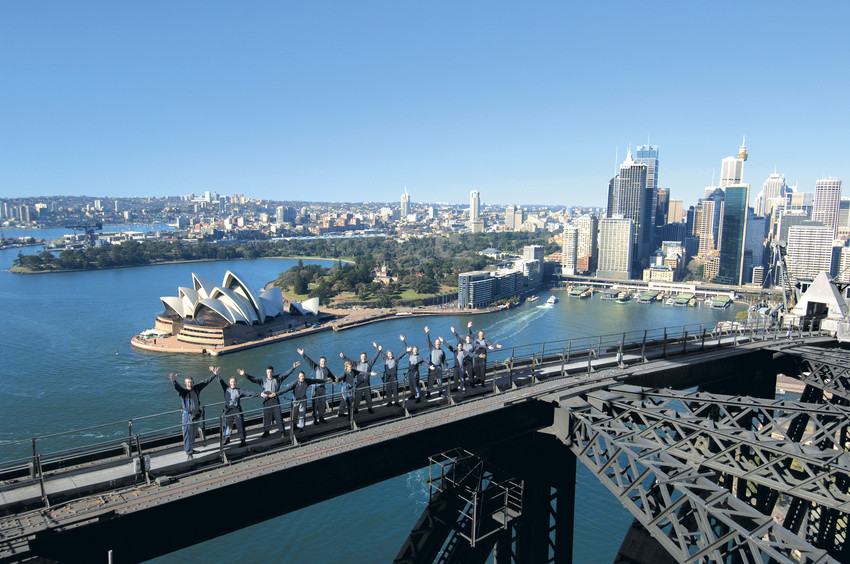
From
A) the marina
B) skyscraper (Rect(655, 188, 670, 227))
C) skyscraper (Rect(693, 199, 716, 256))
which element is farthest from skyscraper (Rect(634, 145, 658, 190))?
the marina

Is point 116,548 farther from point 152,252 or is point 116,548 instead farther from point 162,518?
point 152,252

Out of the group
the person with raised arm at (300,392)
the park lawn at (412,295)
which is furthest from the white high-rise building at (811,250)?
the person with raised arm at (300,392)

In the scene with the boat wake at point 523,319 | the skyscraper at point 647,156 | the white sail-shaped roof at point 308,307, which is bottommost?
the boat wake at point 523,319

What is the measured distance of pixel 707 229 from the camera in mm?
74688

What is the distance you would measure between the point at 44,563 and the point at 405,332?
27886 millimetres

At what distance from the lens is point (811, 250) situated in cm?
5031

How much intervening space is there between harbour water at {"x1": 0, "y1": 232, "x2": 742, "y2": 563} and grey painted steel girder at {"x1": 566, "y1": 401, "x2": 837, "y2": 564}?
1916mm

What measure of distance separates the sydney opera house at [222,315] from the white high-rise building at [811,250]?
44868 mm

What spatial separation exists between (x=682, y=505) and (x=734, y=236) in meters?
60.0

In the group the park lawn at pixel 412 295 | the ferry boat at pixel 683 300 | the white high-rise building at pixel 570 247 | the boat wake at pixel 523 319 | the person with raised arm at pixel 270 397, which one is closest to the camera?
the person with raised arm at pixel 270 397

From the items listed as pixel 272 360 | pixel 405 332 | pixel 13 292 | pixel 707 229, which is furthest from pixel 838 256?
pixel 13 292

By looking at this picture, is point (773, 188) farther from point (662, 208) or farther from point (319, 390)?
point (319, 390)

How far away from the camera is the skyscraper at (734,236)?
5431cm

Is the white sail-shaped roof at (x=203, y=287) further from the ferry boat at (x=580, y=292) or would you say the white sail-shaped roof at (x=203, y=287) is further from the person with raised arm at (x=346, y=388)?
the ferry boat at (x=580, y=292)
